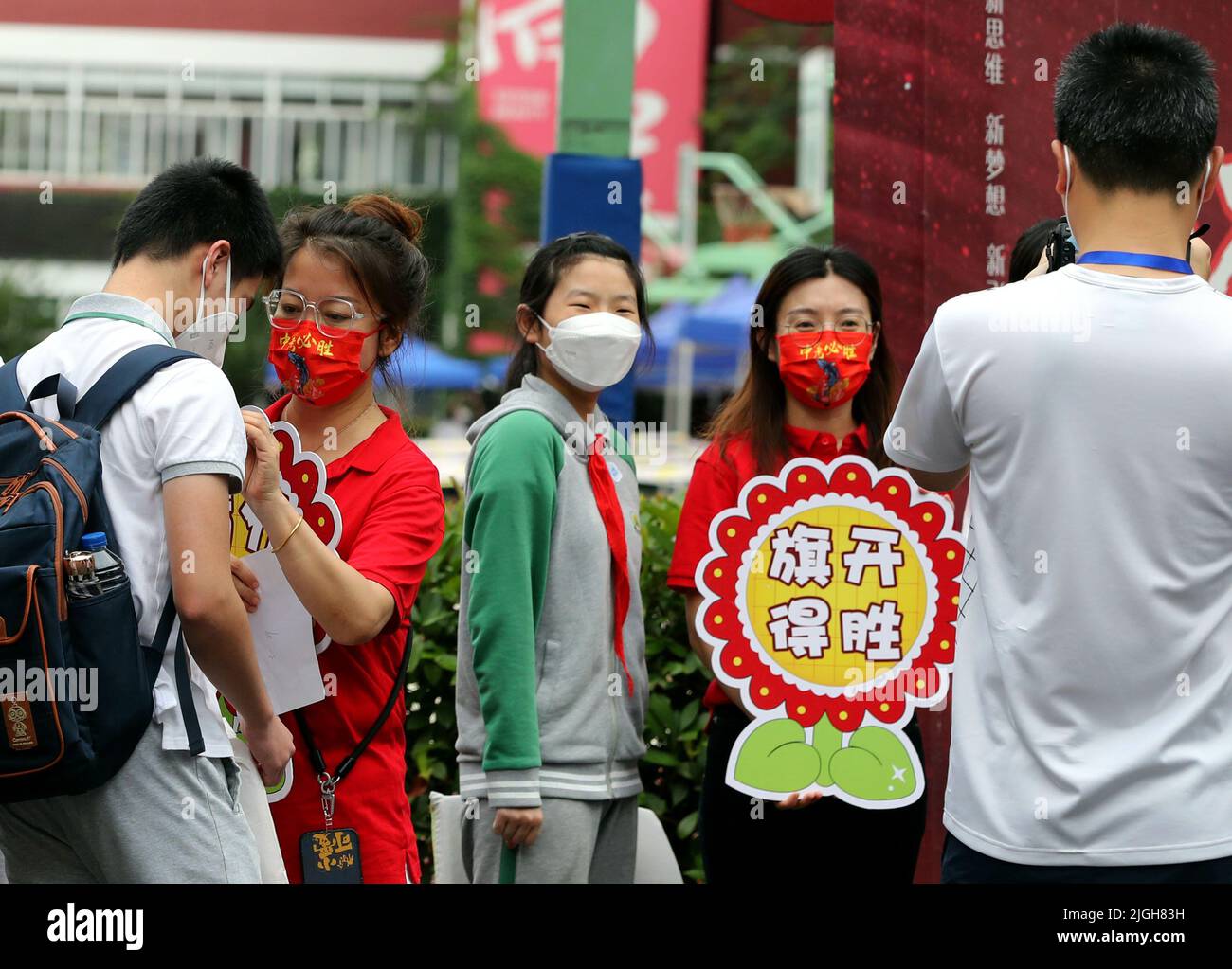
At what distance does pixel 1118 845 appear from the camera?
2283 mm

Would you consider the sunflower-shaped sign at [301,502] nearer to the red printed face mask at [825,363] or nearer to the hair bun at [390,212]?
the hair bun at [390,212]

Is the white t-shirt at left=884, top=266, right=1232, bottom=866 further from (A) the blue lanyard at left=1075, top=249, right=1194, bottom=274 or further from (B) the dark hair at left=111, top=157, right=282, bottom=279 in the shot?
(B) the dark hair at left=111, top=157, right=282, bottom=279

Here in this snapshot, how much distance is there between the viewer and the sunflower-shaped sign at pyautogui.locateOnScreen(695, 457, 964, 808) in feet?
10.7

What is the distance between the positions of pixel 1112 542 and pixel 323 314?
63.6 inches

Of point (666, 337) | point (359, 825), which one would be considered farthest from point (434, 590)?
point (666, 337)

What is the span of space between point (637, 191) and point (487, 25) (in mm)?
17319

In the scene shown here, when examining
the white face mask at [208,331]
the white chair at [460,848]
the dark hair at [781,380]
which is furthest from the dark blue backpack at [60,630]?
the dark hair at [781,380]

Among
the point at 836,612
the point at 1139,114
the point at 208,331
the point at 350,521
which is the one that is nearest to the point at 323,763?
the point at 350,521

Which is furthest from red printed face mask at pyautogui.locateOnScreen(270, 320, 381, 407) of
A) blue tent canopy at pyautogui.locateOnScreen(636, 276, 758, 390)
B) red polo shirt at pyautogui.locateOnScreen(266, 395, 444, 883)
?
blue tent canopy at pyautogui.locateOnScreen(636, 276, 758, 390)

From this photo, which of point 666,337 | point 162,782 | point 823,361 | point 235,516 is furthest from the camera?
point 666,337

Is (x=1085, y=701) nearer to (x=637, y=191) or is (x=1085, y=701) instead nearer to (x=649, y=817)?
(x=649, y=817)

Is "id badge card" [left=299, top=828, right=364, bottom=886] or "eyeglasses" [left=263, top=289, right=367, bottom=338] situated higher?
"eyeglasses" [left=263, top=289, right=367, bottom=338]

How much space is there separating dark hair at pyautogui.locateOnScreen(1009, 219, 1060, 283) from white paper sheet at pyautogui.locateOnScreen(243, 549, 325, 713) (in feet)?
5.80

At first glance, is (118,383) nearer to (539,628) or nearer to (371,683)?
(371,683)
